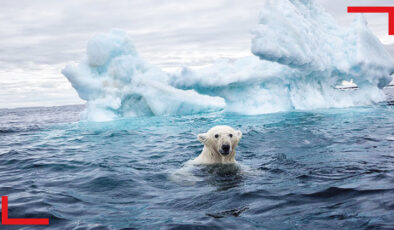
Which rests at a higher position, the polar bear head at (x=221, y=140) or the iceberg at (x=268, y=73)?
the iceberg at (x=268, y=73)

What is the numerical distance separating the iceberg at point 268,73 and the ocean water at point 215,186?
6.57 metres

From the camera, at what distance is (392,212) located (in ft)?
10.1

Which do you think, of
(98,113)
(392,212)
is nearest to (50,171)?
(392,212)

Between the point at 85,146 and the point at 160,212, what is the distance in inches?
275

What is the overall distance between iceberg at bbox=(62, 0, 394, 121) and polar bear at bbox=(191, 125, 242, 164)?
7.77 m

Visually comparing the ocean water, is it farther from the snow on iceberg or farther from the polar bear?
the snow on iceberg

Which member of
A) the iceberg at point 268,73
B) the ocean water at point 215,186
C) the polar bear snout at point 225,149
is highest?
the iceberg at point 268,73

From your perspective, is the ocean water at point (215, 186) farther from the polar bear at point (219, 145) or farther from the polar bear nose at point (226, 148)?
the polar bear nose at point (226, 148)

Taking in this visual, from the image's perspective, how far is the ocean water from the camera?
10.9 feet

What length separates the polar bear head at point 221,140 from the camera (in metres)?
5.42

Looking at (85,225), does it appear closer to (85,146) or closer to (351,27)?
(85,146)

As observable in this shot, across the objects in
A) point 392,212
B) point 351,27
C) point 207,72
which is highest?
point 351,27

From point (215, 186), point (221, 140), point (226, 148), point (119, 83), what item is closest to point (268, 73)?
point (119, 83)

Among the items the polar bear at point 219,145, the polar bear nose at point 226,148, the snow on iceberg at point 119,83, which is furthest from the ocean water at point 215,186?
the snow on iceberg at point 119,83
